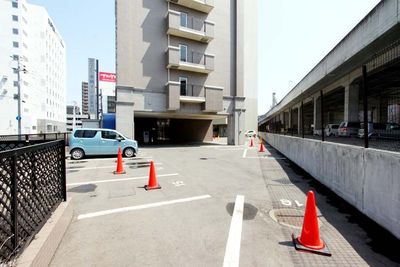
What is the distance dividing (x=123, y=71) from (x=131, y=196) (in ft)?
49.3

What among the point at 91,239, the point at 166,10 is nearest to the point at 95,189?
→ the point at 91,239

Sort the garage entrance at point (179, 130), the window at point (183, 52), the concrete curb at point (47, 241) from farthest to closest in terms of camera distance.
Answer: the garage entrance at point (179, 130) < the window at point (183, 52) < the concrete curb at point (47, 241)

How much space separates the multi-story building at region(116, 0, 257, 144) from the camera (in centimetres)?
1822

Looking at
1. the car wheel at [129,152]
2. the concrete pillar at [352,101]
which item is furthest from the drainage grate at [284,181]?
the concrete pillar at [352,101]

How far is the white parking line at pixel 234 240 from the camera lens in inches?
114

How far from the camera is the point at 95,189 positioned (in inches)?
249

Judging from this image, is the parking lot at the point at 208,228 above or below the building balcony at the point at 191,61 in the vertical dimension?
below

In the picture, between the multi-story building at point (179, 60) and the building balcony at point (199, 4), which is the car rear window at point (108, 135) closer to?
the multi-story building at point (179, 60)

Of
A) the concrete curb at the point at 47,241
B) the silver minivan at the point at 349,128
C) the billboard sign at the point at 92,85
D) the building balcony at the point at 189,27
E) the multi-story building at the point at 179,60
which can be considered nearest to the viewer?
the concrete curb at the point at 47,241

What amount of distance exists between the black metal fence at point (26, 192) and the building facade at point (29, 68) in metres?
52.5

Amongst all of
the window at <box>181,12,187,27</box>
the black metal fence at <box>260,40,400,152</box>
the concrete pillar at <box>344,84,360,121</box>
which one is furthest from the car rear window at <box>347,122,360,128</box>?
the window at <box>181,12,187,27</box>

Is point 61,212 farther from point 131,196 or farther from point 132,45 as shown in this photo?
point 132,45

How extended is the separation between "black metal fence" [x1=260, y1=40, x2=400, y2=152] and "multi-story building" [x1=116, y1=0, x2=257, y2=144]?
673 centimetres

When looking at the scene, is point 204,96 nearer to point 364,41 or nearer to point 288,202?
point 364,41
